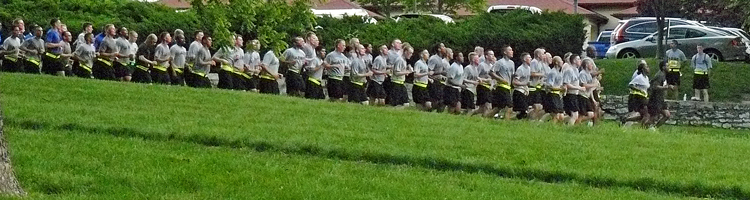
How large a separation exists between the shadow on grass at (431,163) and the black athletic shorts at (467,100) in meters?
11.0

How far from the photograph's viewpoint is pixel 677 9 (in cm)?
5397

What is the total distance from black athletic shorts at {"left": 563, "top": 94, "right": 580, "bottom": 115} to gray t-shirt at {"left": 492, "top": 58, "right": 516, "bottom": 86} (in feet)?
3.44

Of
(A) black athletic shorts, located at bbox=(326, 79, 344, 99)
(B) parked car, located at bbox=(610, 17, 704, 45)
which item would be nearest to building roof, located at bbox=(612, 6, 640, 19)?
(B) parked car, located at bbox=(610, 17, 704, 45)

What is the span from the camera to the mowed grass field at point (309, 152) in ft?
39.2

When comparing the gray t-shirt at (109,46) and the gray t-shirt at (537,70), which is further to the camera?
the gray t-shirt at (537,70)

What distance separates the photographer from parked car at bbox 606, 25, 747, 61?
3944cm

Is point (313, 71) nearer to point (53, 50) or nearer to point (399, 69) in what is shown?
point (399, 69)

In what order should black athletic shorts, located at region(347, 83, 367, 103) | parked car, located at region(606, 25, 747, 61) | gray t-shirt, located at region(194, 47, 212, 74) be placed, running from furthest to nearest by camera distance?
parked car, located at region(606, 25, 747, 61), black athletic shorts, located at region(347, 83, 367, 103), gray t-shirt, located at region(194, 47, 212, 74)

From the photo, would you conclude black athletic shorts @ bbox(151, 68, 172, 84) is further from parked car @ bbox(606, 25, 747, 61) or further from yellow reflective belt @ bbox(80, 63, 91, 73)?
parked car @ bbox(606, 25, 747, 61)

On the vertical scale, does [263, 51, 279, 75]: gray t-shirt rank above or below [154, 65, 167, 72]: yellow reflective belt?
above

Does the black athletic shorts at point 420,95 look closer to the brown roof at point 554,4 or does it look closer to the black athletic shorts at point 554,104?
the black athletic shorts at point 554,104

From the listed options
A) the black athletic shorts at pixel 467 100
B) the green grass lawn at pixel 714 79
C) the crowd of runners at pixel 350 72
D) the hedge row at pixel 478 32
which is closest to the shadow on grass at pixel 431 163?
the crowd of runners at pixel 350 72

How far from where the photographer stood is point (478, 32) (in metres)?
35.2

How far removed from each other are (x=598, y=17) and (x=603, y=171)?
5324 cm
